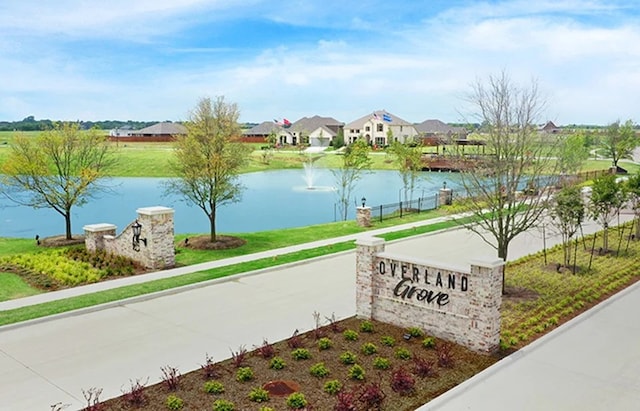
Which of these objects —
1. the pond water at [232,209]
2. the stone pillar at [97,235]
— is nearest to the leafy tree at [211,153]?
the stone pillar at [97,235]

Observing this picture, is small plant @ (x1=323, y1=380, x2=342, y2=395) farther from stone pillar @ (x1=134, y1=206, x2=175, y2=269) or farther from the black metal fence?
the black metal fence

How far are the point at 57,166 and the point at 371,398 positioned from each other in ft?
63.6

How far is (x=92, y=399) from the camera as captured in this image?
24.6ft

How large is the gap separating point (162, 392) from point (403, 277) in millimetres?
4787

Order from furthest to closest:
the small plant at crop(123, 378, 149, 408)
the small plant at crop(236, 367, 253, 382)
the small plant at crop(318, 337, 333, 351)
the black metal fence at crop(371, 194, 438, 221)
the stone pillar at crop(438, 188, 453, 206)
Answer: the stone pillar at crop(438, 188, 453, 206)
the black metal fence at crop(371, 194, 438, 221)
the small plant at crop(318, 337, 333, 351)
the small plant at crop(236, 367, 253, 382)
the small plant at crop(123, 378, 149, 408)

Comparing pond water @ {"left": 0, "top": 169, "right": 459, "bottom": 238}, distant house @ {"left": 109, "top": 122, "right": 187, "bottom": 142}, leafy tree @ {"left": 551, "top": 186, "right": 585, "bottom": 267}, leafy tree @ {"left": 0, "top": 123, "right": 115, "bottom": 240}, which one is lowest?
pond water @ {"left": 0, "top": 169, "right": 459, "bottom": 238}

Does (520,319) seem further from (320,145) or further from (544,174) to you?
(320,145)

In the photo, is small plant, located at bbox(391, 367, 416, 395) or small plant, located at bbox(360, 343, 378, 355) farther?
small plant, located at bbox(360, 343, 378, 355)

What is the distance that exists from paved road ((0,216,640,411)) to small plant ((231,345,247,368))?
0.30 metres

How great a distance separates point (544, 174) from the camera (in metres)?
15.9

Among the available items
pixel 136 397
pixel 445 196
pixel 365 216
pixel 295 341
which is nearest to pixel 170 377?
pixel 136 397

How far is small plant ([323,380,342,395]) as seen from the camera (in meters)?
7.50

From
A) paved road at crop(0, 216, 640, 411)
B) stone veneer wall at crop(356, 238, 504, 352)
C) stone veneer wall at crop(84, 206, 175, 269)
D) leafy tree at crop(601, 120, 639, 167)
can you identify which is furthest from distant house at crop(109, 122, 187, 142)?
stone veneer wall at crop(356, 238, 504, 352)

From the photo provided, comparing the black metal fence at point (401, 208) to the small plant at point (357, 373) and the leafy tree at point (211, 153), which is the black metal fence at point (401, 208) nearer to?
the leafy tree at point (211, 153)
